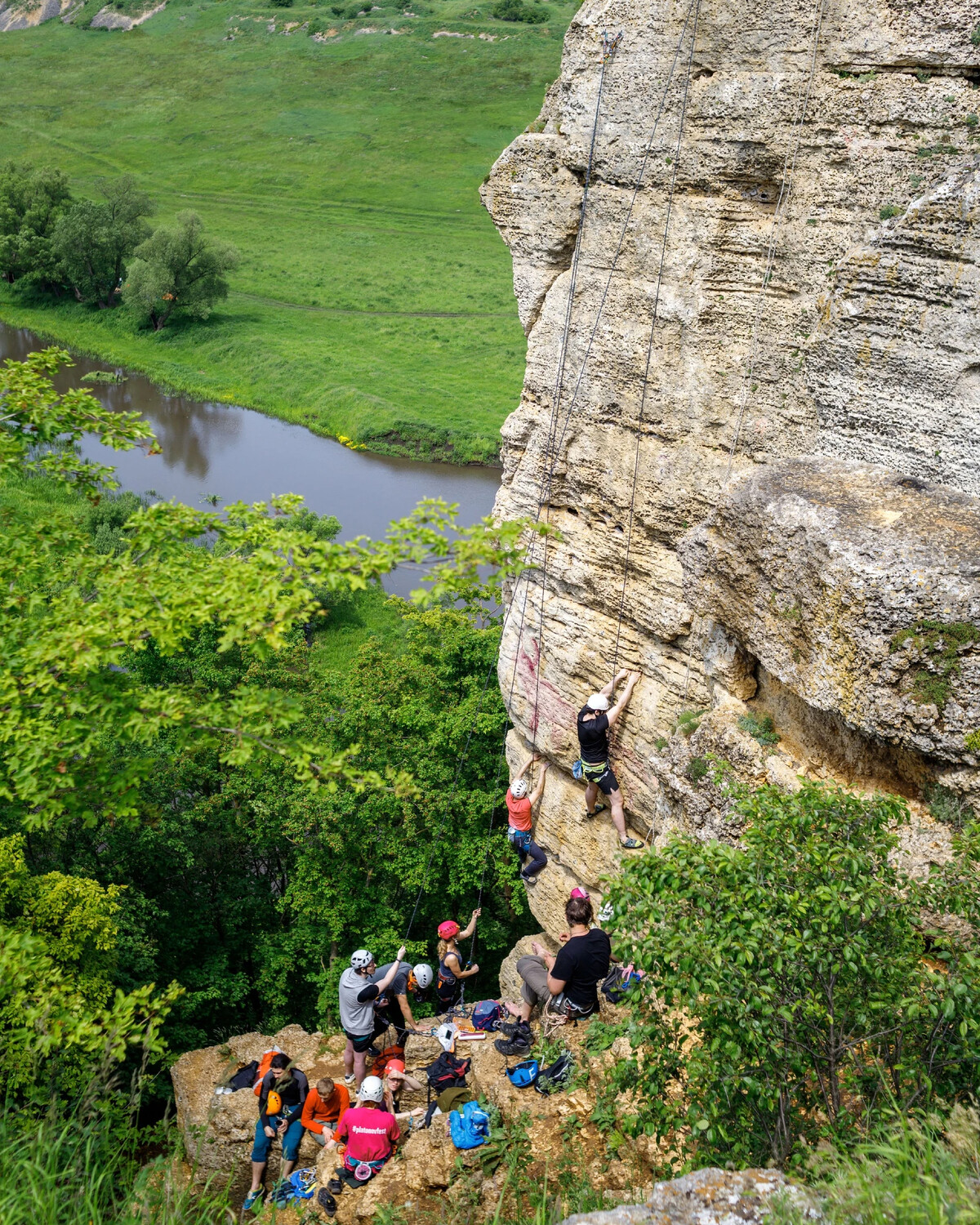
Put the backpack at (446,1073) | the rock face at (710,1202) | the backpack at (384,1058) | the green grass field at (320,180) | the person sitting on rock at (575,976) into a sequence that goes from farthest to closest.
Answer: the green grass field at (320,180) < the backpack at (384,1058) < the backpack at (446,1073) < the person sitting on rock at (575,976) < the rock face at (710,1202)

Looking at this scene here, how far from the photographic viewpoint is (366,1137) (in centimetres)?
877

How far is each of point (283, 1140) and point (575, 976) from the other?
128 inches

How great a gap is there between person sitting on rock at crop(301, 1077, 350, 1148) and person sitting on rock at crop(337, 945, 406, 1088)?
44 centimetres

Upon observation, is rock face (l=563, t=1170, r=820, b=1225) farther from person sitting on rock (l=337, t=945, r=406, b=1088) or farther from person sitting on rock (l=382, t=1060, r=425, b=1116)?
person sitting on rock (l=382, t=1060, r=425, b=1116)

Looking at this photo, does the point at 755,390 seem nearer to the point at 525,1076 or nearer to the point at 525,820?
the point at 525,820

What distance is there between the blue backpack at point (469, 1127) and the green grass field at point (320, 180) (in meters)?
33.4

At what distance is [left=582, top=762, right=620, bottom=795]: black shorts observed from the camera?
12.0 metres

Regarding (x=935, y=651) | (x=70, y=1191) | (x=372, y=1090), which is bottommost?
(x=372, y=1090)

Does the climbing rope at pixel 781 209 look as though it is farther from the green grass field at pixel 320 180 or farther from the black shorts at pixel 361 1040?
the green grass field at pixel 320 180

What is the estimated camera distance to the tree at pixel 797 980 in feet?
17.3

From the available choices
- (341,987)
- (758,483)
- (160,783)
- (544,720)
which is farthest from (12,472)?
(160,783)

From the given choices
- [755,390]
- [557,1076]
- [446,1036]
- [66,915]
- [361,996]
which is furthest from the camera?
[66,915]

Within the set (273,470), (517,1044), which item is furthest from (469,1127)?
(273,470)

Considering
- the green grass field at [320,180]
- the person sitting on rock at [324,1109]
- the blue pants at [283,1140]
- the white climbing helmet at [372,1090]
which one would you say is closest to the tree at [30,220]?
the green grass field at [320,180]
